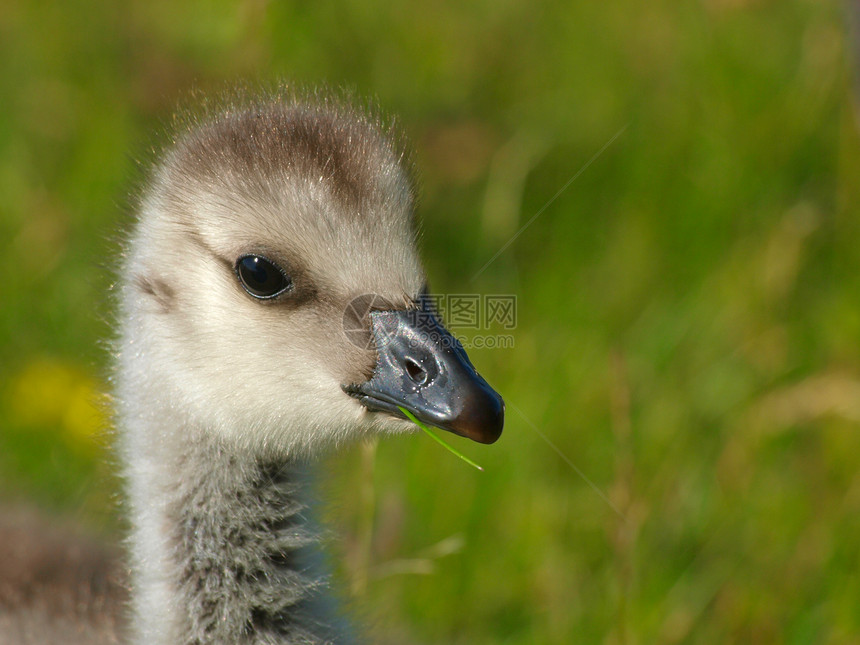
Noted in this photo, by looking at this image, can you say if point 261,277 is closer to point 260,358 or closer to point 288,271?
point 288,271

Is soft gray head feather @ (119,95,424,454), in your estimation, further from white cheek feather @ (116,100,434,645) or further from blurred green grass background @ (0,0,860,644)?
blurred green grass background @ (0,0,860,644)

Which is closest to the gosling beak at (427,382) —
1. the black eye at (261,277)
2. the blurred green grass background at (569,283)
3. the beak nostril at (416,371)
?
the beak nostril at (416,371)

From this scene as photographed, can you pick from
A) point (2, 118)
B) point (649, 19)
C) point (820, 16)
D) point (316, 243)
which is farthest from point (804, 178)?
point (2, 118)

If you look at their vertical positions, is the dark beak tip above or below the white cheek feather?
below

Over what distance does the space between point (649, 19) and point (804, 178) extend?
1514mm

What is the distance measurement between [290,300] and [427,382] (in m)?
0.34

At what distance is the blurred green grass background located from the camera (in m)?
3.07

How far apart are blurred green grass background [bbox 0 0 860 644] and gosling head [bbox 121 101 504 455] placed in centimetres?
39

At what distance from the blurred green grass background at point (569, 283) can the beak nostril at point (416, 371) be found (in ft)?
1.74

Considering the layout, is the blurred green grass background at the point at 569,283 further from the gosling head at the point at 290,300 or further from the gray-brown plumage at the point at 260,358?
the gosling head at the point at 290,300

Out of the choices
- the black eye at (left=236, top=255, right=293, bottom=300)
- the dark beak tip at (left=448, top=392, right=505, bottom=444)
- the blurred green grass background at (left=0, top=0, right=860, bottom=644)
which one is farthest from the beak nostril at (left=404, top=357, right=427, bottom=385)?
the blurred green grass background at (left=0, top=0, right=860, bottom=644)

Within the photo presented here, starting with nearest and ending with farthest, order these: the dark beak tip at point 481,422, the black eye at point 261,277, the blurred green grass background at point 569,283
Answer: the dark beak tip at point 481,422, the black eye at point 261,277, the blurred green grass background at point 569,283

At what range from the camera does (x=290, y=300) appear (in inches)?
85.2

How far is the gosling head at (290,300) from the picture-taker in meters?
2.14
